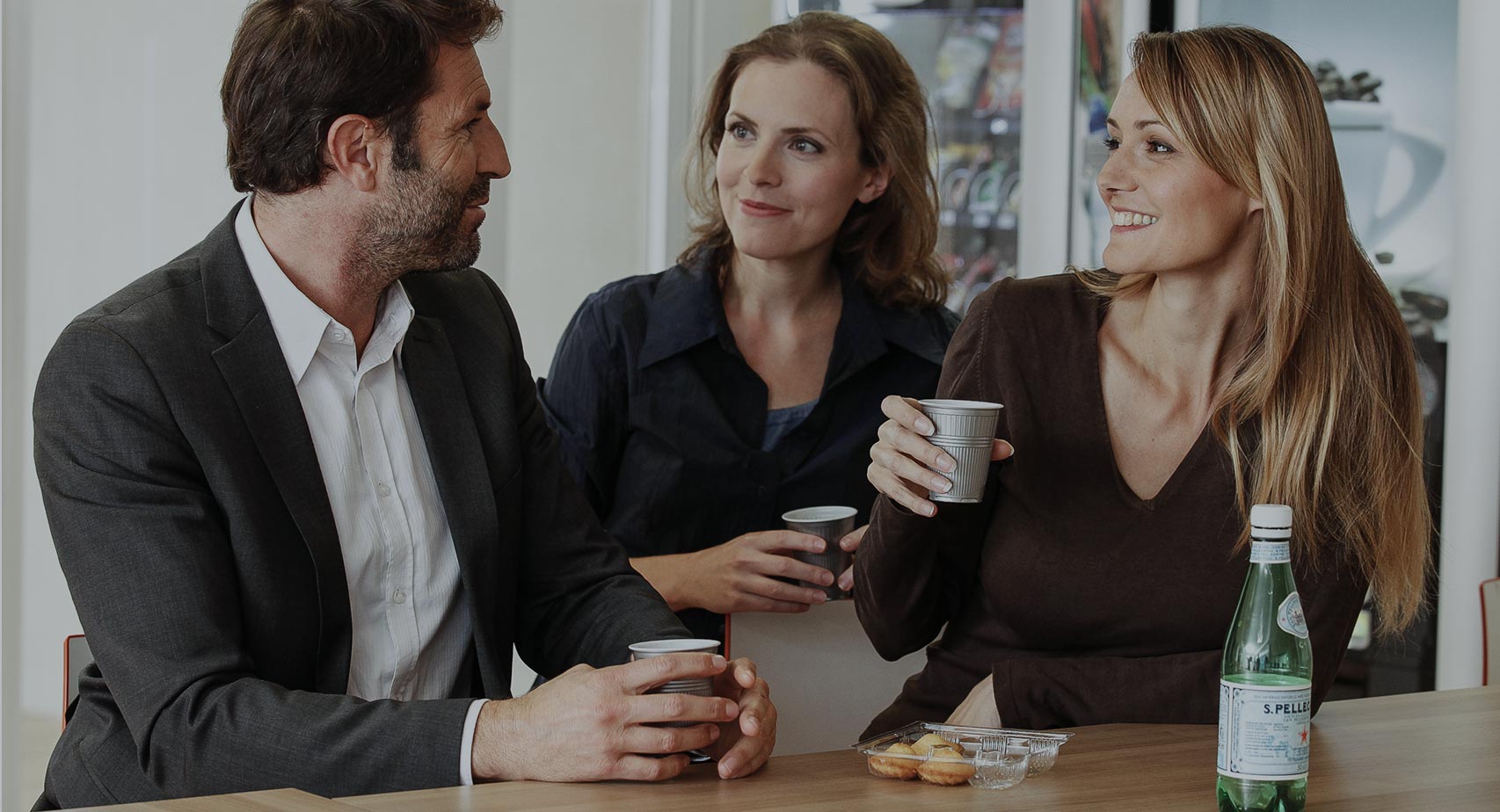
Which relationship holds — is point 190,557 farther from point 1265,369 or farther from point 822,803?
point 1265,369

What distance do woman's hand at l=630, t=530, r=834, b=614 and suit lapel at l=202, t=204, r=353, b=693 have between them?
29.7 inches

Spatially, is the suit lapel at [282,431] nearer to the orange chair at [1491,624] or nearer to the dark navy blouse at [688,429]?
the dark navy blouse at [688,429]

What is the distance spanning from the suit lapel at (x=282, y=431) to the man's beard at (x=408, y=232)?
0.51ft

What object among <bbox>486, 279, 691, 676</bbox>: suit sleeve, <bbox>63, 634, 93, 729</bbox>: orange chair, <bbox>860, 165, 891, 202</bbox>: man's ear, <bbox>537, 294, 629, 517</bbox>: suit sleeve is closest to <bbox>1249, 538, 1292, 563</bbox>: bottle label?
<bbox>486, 279, 691, 676</bbox>: suit sleeve

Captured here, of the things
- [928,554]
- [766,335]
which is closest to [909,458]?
[928,554]

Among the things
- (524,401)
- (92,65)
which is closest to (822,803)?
(524,401)

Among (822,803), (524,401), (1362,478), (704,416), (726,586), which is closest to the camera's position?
(822,803)

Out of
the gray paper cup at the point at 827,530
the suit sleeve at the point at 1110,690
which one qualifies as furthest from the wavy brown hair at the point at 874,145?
the suit sleeve at the point at 1110,690

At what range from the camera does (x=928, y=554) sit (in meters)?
2.08

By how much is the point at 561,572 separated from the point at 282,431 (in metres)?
0.51

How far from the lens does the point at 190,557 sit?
164cm

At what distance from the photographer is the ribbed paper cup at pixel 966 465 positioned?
168cm

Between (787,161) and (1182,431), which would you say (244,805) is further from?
(787,161)

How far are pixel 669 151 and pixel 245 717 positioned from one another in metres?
2.88
